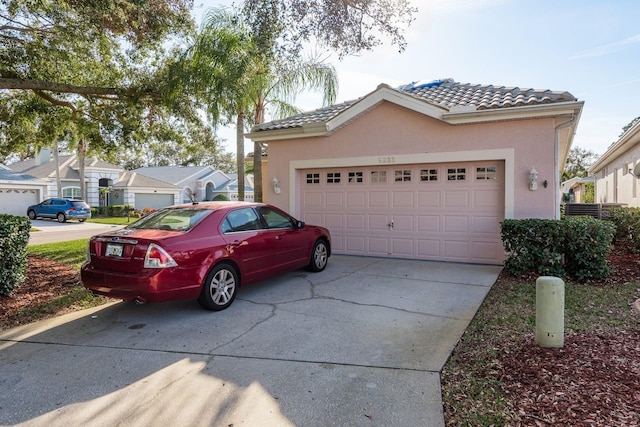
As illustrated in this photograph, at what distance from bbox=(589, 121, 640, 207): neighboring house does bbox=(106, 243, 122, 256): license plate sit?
41.9 feet

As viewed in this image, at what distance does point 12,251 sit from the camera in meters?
5.97

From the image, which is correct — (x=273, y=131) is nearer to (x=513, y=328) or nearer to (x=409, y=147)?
(x=409, y=147)

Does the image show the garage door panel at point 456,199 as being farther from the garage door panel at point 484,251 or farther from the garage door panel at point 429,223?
the garage door panel at point 484,251

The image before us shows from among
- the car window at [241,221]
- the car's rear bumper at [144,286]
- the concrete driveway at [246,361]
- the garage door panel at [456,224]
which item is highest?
the car window at [241,221]

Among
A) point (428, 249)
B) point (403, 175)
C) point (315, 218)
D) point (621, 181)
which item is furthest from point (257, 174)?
point (621, 181)

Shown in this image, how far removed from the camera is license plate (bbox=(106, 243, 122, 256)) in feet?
16.2

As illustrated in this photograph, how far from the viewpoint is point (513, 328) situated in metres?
4.60

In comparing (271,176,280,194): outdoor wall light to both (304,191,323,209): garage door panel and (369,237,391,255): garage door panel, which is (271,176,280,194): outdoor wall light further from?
(369,237,391,255): garage door panel

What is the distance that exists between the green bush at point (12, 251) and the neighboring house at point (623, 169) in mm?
14335

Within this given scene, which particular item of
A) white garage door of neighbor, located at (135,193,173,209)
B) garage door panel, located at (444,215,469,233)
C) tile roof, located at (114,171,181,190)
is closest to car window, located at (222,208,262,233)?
garage door panel, located at (444,215,469,233)

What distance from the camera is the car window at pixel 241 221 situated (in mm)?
5798

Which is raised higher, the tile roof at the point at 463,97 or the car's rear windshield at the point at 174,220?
the tile roof at the point at 463,97

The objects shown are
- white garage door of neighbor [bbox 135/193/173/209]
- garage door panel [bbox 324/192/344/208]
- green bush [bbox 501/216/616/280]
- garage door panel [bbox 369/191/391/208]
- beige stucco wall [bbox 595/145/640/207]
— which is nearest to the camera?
green bush [bbox 501/216/616/280]

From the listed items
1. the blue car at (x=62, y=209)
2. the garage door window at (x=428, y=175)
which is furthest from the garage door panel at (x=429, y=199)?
the blue car at (x=62, y=209)
